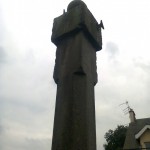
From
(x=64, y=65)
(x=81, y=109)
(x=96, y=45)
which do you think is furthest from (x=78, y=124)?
(x=96, y=45)

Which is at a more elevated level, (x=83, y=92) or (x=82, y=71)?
(x=82, y=71)

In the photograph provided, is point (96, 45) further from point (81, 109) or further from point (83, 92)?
point (81, 109)

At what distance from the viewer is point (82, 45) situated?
2.42 m

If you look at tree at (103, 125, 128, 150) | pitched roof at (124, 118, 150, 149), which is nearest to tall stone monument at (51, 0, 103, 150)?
pitched roof at (124, 118, 150, 149)

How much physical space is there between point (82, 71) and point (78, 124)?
54 centimetres

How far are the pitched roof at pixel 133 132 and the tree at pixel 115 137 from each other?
558 inches

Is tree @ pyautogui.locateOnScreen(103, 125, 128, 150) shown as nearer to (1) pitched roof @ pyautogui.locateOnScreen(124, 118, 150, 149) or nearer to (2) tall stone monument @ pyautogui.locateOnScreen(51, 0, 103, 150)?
(1) pitched roof @ pyautogui.locateOnScreen(124, 118, 150, 149)

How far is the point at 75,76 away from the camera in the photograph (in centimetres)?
223

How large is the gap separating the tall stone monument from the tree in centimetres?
3259

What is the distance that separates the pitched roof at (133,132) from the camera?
17484 mm

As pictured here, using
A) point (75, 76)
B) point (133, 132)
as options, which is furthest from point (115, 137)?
Result: point (75, 76)

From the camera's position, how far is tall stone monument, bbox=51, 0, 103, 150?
76.3 inches

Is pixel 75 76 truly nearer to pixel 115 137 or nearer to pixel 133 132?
pixel 133 132

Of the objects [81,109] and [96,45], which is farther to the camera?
[96,45]
